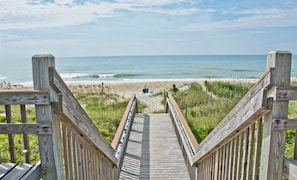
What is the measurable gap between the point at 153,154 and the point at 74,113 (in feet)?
11.6

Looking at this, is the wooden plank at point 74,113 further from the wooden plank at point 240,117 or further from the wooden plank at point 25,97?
the wooden plank at point 240,117

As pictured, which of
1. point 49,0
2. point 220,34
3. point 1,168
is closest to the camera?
point 1,168

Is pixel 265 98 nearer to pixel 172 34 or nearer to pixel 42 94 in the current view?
pixel 42 94

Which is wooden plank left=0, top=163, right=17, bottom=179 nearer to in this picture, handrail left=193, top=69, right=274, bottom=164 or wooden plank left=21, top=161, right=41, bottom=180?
wooden plank left=21, top=161, right=41, bottom=180

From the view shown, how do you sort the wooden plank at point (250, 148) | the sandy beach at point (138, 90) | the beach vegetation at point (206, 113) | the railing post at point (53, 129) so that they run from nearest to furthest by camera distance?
the railing post at point (53, 129) < the wooden plank at point (250, 148) < the beach vegetation at point (206, 113) < the sandy beach at point (138, 90)

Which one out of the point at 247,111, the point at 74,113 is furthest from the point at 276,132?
the point at 74,113

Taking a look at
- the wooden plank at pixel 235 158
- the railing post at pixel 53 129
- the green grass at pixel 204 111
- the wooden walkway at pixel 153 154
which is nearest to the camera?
the railing post at pixel 53 129

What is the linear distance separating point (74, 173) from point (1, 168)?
545 millimetres

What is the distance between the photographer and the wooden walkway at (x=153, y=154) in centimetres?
435

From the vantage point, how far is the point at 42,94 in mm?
1538

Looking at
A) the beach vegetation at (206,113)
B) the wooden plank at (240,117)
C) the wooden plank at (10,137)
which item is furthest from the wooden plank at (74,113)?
the beach vegetation at (206,113)

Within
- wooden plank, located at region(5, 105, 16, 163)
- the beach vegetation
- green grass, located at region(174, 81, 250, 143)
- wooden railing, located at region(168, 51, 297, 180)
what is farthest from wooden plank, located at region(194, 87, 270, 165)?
green grass, located at region(174, 81, 250, 143)

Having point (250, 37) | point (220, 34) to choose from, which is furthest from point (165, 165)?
point (220, 34)

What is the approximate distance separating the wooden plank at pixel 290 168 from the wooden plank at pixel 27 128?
160cm
